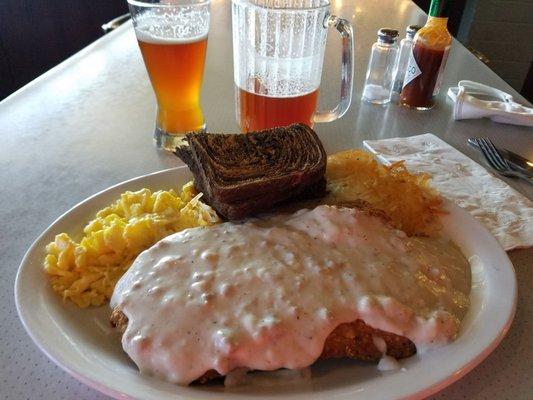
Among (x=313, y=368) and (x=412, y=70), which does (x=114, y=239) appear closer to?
(x=313, y=368)

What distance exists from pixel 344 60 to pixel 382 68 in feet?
1.61

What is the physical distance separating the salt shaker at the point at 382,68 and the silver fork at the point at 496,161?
1.44ft

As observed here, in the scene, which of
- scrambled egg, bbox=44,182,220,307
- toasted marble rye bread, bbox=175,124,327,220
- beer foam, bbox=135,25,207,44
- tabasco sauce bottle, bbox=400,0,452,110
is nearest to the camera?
scrambled egg, bbox=44,182,220,307

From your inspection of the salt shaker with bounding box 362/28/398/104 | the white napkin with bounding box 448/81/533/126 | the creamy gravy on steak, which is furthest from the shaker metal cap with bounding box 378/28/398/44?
the creamy gravy on steak

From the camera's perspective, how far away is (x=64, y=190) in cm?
127

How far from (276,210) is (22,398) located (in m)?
0.58

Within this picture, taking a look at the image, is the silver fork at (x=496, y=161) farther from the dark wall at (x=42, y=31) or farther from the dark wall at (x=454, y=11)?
the dark wall at (x=454, y=11)

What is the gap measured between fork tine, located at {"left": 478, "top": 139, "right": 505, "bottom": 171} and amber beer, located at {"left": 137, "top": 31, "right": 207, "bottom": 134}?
0.89m

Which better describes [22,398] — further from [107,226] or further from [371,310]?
[371,310]

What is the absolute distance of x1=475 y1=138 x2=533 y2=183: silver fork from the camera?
1361 mm

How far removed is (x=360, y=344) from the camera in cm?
76

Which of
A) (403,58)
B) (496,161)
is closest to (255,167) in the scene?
(496,161)

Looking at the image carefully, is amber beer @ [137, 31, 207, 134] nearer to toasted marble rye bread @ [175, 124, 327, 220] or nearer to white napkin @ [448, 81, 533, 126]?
toasted marble rye bread @ [175, 124, 327, 220]

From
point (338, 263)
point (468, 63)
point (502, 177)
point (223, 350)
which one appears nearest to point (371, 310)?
point (338, 263)
